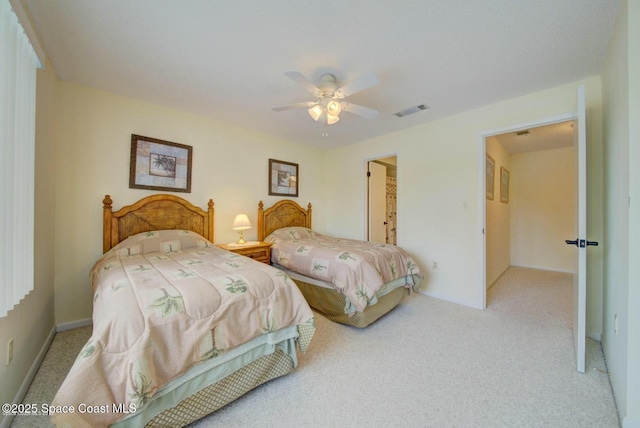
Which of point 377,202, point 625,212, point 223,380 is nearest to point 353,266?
point 223,380

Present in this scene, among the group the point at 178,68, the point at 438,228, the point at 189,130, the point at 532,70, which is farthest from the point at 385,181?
the point at 178,68

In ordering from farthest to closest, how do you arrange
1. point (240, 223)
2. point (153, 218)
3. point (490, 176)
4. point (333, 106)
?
point (490, 176)
point (240, 223)
point (153, 218)
point (333, 106)

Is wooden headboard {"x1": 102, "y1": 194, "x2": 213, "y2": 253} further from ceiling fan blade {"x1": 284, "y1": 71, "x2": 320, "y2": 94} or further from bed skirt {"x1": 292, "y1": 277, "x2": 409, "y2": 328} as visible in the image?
ceiling fan blade {"x1": 284, "y1": 71, "x2": 320, "y2": 94}

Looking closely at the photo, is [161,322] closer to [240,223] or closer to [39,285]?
[39,285]

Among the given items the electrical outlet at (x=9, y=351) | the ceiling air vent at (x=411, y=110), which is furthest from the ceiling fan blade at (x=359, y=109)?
the electrical outlet at (x=9, y=351)

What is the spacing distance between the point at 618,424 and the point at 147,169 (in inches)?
171

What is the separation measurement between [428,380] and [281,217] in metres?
3.02

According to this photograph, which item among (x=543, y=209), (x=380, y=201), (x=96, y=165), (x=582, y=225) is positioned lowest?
(x=582, y=225)

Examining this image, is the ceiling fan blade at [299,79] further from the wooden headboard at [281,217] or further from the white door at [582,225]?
the wooden headboard at [281,217]

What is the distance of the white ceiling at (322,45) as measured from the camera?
→ 1.52 meters

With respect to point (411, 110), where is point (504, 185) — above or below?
below

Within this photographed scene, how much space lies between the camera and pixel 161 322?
1222mm

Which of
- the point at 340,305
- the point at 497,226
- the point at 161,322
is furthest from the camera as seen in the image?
the point at 497,226

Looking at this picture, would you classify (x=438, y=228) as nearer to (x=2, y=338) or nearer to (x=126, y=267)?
(x=126, y=267)
